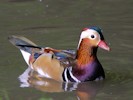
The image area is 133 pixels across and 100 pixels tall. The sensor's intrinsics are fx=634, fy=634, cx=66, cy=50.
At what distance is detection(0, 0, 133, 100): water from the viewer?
29.5 feet

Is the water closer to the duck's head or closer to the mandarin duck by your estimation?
the mandarin duck

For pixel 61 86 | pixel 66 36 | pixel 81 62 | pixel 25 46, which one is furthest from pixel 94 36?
pixel 66 36

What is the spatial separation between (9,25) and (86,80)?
10.1 feet

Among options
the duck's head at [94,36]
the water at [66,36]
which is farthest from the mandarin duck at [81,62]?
the water at [66,36]

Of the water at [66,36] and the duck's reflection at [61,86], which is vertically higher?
the water at [66,36]

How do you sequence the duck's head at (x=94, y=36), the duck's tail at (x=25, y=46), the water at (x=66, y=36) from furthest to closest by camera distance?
the duck's tail at (x=25, y=46) < the duck's head at (x=94, y=36) < the water at (x=66, y=36)

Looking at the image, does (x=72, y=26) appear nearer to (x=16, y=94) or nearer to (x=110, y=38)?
(x=110, y=38)

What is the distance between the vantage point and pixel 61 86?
9.34 meters

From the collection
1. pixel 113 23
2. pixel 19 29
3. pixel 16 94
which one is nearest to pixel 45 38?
pixel 19 29

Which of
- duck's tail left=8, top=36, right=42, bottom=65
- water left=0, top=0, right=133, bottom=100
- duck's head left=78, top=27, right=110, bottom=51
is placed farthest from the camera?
duck's tail left=8, top=36, right=42, bottom=65

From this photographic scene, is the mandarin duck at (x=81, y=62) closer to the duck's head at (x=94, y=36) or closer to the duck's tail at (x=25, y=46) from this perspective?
the duck's head at (x=94, y=36)

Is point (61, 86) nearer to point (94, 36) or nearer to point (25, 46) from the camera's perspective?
point (94, 36)

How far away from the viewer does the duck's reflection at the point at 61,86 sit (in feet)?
29.9

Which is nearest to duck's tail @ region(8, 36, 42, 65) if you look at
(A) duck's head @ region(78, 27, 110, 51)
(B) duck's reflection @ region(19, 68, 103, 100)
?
(B) duck's reflection @ region(19, 68, 103, 100)
